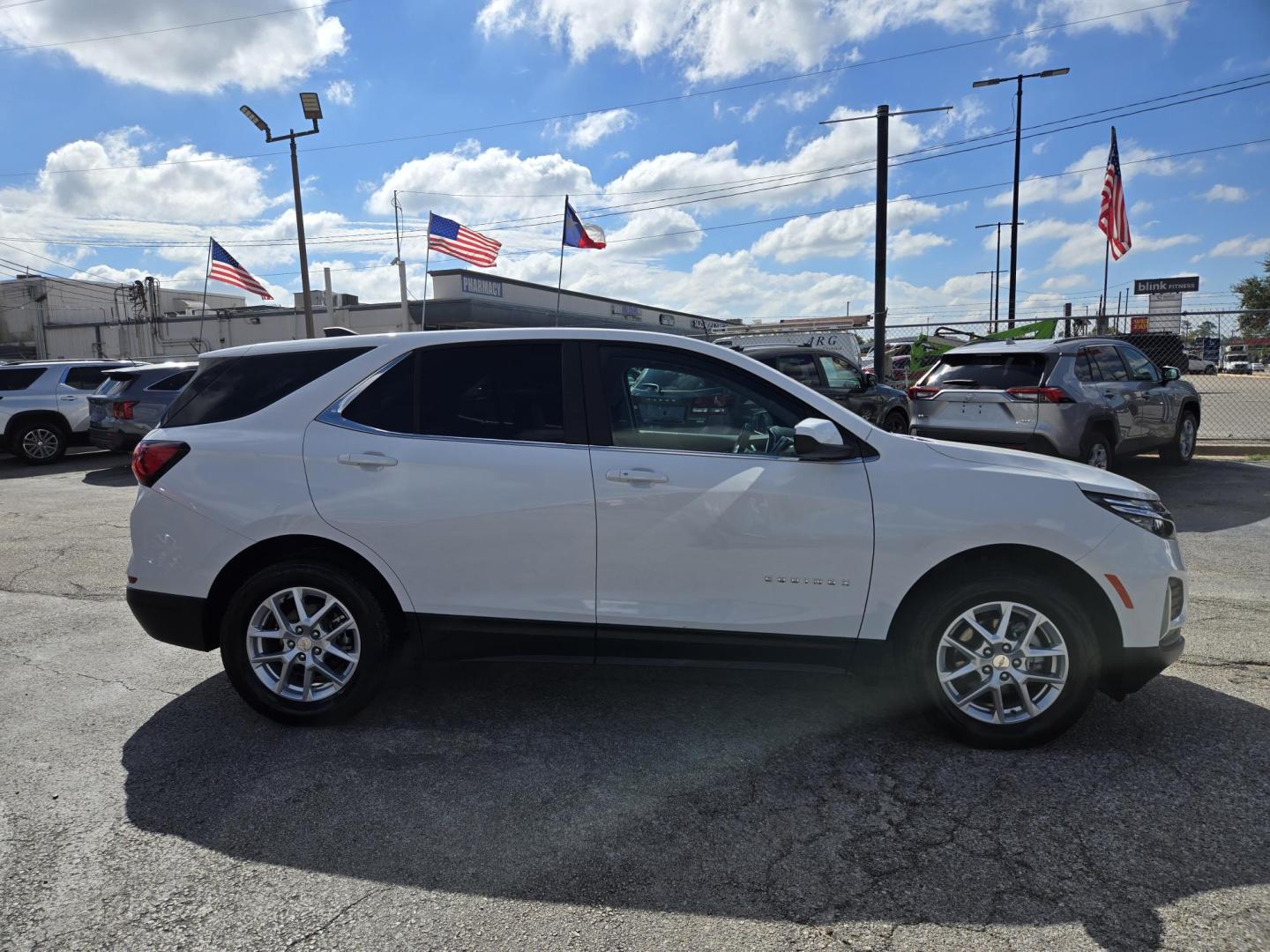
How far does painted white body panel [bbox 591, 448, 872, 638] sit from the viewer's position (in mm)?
3617

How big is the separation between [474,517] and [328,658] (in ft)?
3.16

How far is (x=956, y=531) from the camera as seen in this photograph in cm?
356

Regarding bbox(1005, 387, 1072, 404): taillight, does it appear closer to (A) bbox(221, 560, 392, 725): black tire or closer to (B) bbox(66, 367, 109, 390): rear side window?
(A) bbox(221, 560, 392, 725): black tire

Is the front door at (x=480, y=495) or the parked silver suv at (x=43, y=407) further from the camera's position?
the parked silver suv at (x=43, y=407)

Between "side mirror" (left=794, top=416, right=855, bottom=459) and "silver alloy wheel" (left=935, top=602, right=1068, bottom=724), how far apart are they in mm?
848

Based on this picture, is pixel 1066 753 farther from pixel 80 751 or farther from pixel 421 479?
pixel 80 751

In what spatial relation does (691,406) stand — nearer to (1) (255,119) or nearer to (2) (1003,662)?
(2) (1003,662)

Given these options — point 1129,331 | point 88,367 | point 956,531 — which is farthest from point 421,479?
point 1129,331

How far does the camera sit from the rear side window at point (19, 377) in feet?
48.7

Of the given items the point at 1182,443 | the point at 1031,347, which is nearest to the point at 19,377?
the point at 1031,347

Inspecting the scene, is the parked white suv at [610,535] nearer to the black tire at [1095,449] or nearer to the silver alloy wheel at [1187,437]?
the black tire at [1095,449]

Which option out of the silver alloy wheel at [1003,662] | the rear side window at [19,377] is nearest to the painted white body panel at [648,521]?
the silver alloy wheel at [1003,662]

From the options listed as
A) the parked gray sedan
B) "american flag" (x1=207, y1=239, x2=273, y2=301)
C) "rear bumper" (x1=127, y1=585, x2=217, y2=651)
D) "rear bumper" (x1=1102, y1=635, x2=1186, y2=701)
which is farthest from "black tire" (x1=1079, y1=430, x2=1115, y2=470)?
"american flag" (x1=207, y1=239, x2=273, y2=301)

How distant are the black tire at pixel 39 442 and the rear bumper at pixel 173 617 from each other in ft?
44.6
